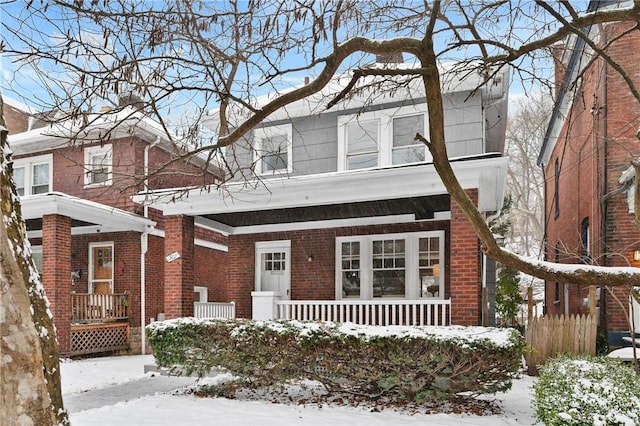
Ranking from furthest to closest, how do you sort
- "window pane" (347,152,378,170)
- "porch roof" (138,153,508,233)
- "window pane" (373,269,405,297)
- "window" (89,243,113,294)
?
"window" (89,243,113,294)
"window pane" (373,269,405,297)
"window pane" (347,152,378,170)
"porch roof" (138,153,508,233)

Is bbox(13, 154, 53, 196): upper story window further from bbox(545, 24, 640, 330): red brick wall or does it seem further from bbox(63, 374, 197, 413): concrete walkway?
bbox(545, 24, 640, 330): red brick wall

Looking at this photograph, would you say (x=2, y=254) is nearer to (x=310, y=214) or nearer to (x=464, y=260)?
(x=464, y=260)

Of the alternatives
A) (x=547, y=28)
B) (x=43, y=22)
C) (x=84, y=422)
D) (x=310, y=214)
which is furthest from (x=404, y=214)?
(x=43, y=22)

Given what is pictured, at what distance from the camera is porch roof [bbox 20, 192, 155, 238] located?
11.5m

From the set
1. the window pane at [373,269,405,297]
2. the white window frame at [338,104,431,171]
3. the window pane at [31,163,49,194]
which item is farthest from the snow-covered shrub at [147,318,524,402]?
the window pane at [31,163,49,194]

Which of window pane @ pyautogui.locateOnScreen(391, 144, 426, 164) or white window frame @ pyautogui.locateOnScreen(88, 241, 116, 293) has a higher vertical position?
window pane @ pyautogui.locateOnScreen(391, 144, 426, 164)

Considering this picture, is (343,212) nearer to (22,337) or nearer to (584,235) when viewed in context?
(584,235)

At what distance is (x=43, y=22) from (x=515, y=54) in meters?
3.98

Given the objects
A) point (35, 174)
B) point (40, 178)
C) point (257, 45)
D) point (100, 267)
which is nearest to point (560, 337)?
point (257, 45)

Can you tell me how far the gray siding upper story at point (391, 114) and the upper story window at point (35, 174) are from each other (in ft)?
20.0

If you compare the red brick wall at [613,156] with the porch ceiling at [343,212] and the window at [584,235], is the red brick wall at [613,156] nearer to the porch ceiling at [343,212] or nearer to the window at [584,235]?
the window at [584,235]

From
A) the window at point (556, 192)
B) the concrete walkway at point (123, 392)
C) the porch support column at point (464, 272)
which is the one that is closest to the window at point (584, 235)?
the window at point (556, 192)

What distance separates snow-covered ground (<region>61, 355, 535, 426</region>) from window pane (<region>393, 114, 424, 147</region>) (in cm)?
532

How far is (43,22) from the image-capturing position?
14.3ft
